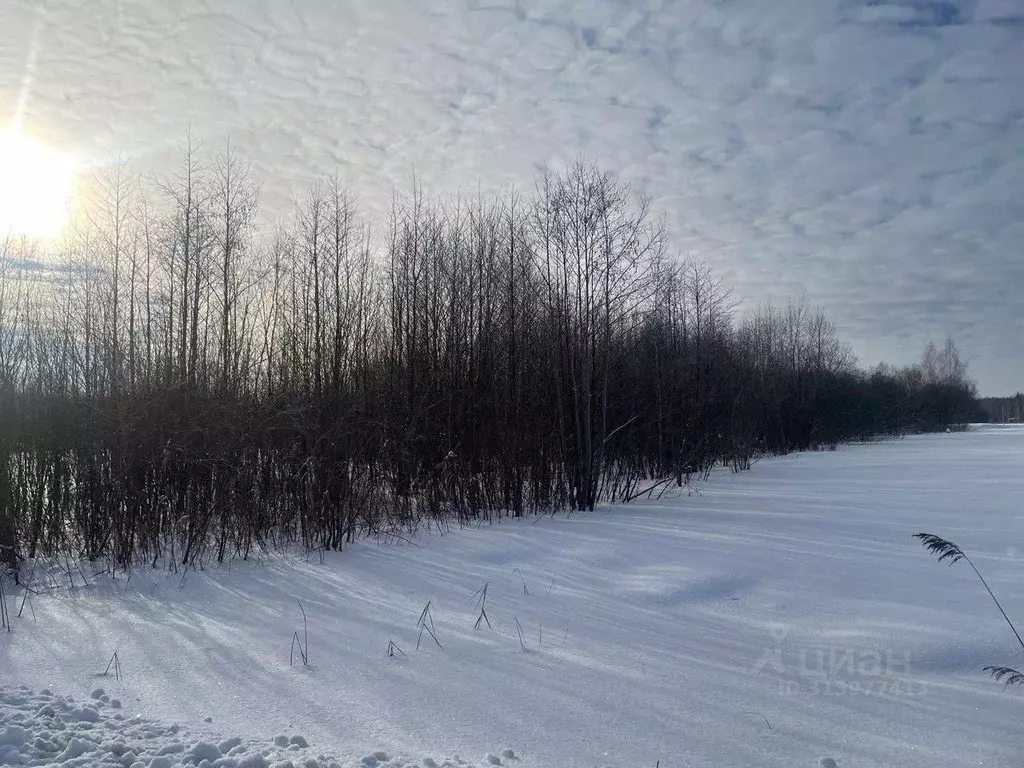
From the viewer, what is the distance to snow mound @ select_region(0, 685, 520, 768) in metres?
2.56

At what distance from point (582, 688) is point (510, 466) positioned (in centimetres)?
656

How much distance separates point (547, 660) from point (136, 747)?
6.32ft

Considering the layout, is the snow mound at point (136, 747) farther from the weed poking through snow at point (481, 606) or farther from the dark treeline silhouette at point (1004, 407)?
the dark treeline silhouette at point (1004, 407)

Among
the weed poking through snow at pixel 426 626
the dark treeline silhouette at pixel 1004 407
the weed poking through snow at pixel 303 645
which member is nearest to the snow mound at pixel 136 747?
the weed poking through snow at pixel 303 645

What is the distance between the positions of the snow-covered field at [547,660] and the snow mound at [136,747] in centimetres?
1

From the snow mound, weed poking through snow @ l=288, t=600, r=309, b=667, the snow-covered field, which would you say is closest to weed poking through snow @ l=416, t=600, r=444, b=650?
the snow-covered field

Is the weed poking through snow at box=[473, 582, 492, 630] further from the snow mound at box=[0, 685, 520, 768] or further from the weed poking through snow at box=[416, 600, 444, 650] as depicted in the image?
the snow mound at box=[0, 685, 520, 768]

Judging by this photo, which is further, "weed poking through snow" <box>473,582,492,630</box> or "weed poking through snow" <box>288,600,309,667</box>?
"weed poking through snow" <box>473,582,492,630</box>

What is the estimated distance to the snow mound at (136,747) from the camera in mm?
2564

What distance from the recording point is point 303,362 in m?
9.01

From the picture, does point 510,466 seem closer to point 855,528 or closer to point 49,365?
point 855,528

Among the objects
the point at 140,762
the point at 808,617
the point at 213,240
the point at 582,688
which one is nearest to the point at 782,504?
the point at 808,617

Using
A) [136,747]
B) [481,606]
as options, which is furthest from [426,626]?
[136,747]

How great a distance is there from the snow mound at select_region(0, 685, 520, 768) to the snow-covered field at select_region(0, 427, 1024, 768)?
1 cm
